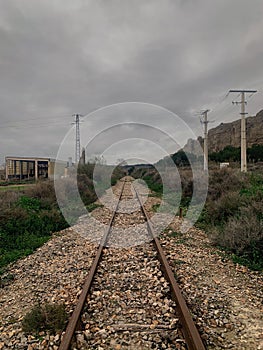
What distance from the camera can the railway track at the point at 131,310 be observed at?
3201 millimetres

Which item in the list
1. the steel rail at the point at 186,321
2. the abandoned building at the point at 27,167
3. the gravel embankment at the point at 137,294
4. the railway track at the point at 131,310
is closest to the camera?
the steel rail at the point at 186,321

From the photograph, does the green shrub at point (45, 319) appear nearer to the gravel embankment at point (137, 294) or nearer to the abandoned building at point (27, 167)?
the gravel embankment at point (137, 294)

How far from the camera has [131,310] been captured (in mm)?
3914

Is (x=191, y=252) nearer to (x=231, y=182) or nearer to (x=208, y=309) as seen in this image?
(x=208, y=309)

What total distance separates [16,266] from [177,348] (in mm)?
4301

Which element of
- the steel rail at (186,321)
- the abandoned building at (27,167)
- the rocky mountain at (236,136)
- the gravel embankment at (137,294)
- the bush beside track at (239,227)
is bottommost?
the gravel embankment at (137,294)

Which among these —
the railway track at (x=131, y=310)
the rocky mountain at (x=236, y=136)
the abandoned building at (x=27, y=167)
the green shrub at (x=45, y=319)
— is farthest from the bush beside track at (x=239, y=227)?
the rocky mountain at (x=236, y=136)

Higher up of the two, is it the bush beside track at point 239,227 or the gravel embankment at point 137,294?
the bush beside track at point 239,227

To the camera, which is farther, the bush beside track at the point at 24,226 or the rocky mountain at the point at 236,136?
the rocky mountain at the point at 236,136

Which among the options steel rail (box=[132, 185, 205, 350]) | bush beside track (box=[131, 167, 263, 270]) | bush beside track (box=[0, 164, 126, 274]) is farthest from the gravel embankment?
bush beside track (box=[0, 164, 126, 274])

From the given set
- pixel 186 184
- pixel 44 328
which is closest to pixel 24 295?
pixel 44 328

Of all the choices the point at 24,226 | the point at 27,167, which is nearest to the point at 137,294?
the point at 24,226

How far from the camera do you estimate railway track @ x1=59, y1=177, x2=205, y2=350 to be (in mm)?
3201

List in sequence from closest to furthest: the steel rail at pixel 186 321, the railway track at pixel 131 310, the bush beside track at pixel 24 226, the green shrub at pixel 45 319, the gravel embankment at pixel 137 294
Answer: the steel rail at pixel 186 321 → the railway track at pixel 131 310 → the gravel embankment at pixel 137 294 → the green shrub at pixel 45 319 → the bush beside track at pixel 24 226
